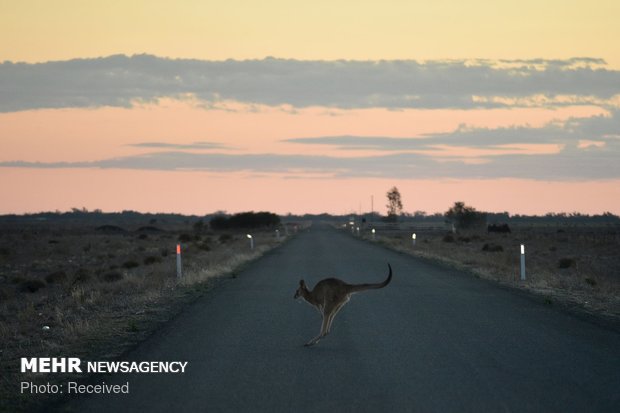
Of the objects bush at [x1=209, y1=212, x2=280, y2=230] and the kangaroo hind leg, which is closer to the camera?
the kangaroo hind leg

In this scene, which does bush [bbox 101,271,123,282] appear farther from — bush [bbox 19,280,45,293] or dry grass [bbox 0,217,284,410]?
bush [bbox 19,280,45,293]

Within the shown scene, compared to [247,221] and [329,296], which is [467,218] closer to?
[247,221]

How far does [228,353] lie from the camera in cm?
1051

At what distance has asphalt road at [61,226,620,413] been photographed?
25.1ft

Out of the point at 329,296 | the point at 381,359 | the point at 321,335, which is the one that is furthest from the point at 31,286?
the point at 381,359

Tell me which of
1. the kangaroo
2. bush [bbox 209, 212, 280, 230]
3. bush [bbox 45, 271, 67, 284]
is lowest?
bush [bbox 45, 271, 67, 284]

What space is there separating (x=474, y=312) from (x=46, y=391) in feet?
30.3

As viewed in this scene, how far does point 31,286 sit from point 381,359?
78.3 ft

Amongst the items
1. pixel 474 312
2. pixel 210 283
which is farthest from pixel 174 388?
pixel 210 283

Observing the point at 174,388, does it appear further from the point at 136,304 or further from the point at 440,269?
the point at 440,269

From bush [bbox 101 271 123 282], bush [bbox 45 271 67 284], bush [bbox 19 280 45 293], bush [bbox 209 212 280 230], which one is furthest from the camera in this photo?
bush [bbox 209 212 280 230]

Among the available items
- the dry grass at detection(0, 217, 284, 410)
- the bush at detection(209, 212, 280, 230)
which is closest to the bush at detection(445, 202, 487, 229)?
the bush at detection(209, 212, 280, 230)

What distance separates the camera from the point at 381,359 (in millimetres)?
9992

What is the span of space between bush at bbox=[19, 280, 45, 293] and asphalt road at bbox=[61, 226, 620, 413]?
1558cm
